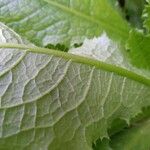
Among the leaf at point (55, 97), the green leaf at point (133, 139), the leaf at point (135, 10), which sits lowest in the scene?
the green leaf at point (133, 139)

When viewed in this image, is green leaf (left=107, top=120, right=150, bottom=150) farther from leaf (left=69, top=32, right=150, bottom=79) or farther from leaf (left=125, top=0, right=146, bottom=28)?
leaf (left=125, top=0, right=146, bottom=28)

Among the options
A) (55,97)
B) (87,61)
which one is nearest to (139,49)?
(87,61)

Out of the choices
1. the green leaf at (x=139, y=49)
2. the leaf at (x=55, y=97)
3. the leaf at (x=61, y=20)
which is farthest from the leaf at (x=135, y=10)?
the leaf at (x=55, y=97)

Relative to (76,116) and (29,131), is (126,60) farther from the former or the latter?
(29,131)

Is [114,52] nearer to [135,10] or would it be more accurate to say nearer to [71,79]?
[71,79]

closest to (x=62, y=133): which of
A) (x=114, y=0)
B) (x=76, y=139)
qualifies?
(x=76, y=139)

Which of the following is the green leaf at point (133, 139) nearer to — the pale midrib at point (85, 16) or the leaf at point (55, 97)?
the leaf at point (55, 97)

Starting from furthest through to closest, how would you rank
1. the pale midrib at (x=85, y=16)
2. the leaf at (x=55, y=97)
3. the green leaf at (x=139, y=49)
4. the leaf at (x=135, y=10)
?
the leaf at (x=135, y=10)
the pale midrib at (x=85, y=16)
the green leaf at (x=139, y=49)
the leaf at (x=55, y=97)

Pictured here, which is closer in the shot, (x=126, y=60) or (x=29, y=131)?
(x=29, y=131)
